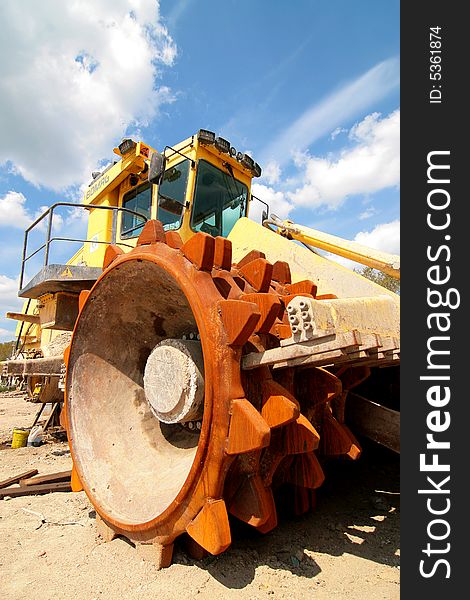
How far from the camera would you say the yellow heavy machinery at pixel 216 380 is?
6.52ft

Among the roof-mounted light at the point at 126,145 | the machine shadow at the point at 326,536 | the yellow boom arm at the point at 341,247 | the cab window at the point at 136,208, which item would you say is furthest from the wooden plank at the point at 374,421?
the roof-mounted light at the point at 126,145

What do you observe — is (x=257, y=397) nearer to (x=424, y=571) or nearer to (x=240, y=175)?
(x=424, y=571)

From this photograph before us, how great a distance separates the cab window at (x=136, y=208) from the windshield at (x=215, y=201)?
86 cm

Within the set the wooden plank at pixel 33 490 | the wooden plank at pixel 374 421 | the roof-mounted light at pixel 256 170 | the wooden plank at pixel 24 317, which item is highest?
the roof-mounted light at pixel 256 170

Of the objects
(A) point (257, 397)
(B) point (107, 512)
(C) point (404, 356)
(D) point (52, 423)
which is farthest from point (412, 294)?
(D) point (52, 423)

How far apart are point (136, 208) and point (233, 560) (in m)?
4.32

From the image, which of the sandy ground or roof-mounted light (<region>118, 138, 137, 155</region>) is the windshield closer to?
roof-mounted light (<region>118, 138, 137, 155</region>)

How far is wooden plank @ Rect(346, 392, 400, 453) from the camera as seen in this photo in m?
2.50

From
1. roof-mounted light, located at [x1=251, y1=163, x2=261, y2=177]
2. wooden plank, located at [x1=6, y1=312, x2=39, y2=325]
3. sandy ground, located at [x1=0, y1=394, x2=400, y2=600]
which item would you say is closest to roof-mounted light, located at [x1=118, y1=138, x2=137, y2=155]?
roof-mounted light, located at [x1=251, y1=163, x2=261, y2=177]

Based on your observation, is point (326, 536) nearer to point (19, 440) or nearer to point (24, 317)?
point (19, 440)

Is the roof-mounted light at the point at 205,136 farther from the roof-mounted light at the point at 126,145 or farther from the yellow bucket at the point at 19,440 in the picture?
A: the yellow bucket at the point at 19,440

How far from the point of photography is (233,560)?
229cm

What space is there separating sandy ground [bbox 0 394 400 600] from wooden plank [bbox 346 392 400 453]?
0.60 m

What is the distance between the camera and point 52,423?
7.26 meters
